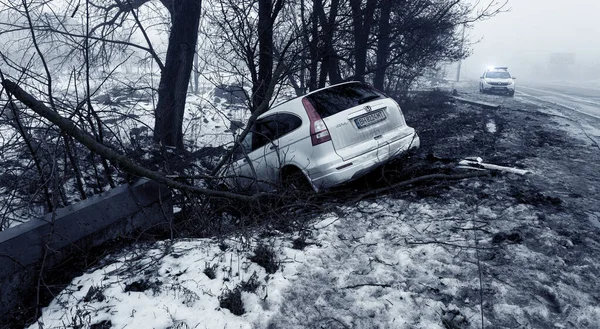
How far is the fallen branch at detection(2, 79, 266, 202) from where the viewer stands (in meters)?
3.14

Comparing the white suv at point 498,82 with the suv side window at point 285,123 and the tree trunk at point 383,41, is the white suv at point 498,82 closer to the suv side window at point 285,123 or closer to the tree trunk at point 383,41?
the tree trunk at point 383,41

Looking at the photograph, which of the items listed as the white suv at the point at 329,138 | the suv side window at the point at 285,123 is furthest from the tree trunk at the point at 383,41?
the suv side window at the point at 285,123

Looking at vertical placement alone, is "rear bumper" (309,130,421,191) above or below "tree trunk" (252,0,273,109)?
below

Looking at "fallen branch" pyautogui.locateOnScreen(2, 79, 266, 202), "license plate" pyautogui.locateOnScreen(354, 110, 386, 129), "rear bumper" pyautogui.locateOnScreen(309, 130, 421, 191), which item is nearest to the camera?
"fallen branch" pyautogui.locateOnScreen(2, 79, 266, 202)

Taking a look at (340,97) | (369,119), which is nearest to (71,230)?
(340,97)

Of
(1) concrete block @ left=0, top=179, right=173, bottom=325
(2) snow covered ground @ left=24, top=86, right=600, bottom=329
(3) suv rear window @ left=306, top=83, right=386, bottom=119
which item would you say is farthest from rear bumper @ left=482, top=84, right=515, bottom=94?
(1) concrete block @ left=0, top=179, right=173, bottom=325

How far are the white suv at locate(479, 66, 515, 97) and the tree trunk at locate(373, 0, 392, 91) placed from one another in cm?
1018

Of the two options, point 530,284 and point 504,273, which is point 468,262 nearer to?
point 504,273

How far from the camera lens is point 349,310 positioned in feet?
8.21

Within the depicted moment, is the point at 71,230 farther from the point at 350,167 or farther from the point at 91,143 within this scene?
the point at 350,167

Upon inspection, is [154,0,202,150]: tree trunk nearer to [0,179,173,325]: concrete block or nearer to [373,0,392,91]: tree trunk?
[0,179,173,325]: concrete block

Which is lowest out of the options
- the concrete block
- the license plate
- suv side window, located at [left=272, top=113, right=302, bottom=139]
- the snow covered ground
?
the snow covered ground

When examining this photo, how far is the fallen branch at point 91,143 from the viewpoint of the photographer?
3.14 meters

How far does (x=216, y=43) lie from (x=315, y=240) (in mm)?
6183
